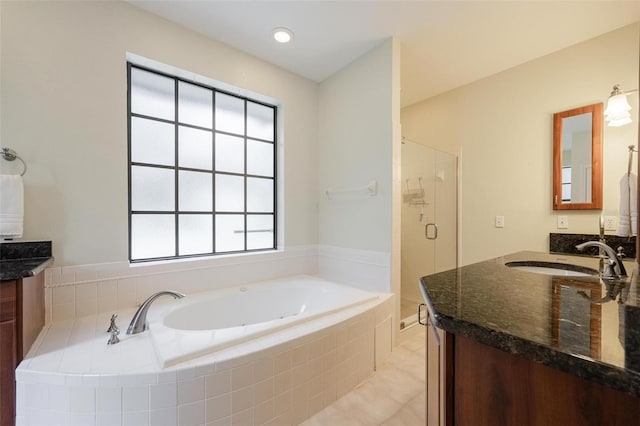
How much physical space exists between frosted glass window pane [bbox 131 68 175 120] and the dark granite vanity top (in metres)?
1.09

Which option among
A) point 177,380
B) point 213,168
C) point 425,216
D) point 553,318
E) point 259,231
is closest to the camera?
point 553,318

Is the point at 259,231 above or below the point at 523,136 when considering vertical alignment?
below

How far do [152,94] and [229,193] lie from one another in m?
0.97

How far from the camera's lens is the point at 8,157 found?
147cm

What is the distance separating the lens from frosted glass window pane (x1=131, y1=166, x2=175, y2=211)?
1986 mm

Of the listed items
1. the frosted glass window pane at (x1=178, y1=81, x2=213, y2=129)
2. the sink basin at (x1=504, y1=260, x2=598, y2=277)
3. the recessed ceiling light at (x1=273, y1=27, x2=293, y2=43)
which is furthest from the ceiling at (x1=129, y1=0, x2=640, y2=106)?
the sink basin at (x1=504, y1=260, x2=598, y2=277)

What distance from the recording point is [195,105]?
7.44 ft

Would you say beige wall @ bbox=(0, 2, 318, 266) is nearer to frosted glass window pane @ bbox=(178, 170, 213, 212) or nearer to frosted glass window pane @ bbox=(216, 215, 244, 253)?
frosted glass window pane @ bbox=(178, 170, 213, 212)

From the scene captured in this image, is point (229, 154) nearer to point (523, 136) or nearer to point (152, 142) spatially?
point (152, 142)

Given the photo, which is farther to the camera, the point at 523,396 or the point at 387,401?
the point at 387,401

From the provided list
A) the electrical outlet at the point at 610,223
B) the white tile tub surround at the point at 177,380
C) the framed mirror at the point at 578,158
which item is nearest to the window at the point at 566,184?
the framed mirror at the point at 578,158

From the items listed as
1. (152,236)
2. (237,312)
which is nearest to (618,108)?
(237,312)

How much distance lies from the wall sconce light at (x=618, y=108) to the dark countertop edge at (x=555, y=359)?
239 centimetres

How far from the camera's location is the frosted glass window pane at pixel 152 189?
1986 millimetres
